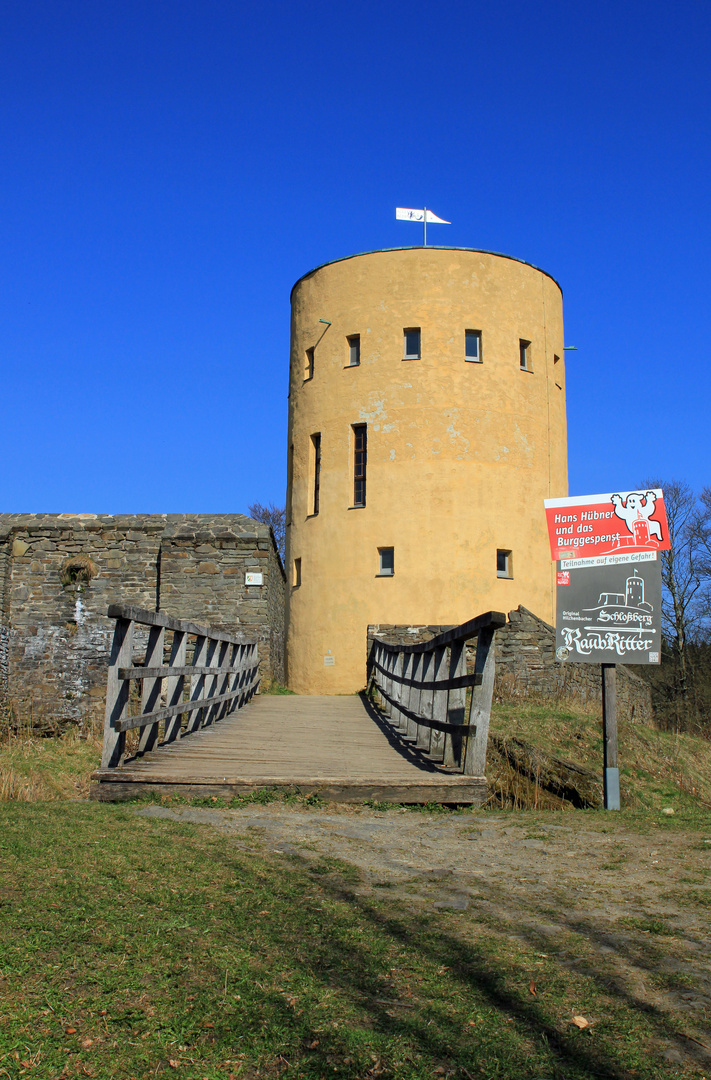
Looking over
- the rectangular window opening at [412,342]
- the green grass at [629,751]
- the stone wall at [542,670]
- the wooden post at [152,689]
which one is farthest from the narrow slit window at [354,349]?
the wooden post at [152,689]

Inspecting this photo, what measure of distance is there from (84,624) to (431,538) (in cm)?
918

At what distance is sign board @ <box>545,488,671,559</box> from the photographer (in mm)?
7438

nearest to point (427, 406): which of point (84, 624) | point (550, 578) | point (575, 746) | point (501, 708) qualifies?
point (550, 578)

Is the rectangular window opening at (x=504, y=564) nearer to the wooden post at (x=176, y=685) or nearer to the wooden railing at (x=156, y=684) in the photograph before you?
the wooden railing at (x=156, y=684)

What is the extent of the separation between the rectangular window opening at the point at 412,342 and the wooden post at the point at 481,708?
17.9 m

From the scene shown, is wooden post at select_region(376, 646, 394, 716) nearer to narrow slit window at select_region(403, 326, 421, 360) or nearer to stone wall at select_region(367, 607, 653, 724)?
stone wall at select_region(367, 607, 653, 724)

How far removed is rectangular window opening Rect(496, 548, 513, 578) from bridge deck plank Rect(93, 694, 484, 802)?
12.5 meters

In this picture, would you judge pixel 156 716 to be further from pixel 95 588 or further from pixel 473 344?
pixel 473 344

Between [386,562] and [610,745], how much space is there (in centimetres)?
1629

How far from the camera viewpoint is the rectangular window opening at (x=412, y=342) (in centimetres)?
2388

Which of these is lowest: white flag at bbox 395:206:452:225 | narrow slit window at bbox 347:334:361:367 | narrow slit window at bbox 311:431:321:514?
narrow slit window at bbox 311:431:321:514

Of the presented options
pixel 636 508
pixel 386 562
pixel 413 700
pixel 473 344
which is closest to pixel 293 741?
pixel 413 700

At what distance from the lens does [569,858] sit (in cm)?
510

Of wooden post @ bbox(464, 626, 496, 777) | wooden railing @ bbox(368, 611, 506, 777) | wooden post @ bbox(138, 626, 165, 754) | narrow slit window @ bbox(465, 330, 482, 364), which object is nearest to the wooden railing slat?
wooden post @ bbox(138, 626, 165, 754)
